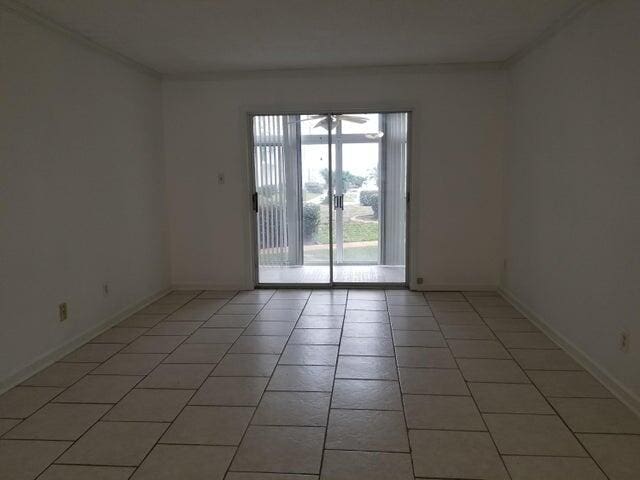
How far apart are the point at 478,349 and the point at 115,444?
2387 millimetres

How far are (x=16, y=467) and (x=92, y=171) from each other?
91.3 inches

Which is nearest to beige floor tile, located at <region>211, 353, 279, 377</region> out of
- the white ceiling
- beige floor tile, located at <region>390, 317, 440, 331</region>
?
beige floor tile, located at <region>390, 317, 440, 331</region>

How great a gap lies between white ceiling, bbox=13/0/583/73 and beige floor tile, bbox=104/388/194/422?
2380 mm

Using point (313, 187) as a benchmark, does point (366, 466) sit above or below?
below

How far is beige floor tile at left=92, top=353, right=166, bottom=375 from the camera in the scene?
3.05 metres

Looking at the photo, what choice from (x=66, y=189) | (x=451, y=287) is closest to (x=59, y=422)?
(x=66, y=189)

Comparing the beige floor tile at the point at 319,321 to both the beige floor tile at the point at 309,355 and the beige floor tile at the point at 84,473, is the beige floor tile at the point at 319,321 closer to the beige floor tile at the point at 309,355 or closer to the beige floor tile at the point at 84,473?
the beige floor tile at the point at 309,355

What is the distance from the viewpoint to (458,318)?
4098 millimetres

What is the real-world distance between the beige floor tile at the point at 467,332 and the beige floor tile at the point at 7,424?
9.19 ft

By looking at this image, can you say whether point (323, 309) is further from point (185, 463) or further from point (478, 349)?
point (185, 463)

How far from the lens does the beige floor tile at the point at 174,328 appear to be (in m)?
3.82

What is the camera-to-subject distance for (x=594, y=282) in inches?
114

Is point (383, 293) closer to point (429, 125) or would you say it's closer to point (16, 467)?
point (429, 125)

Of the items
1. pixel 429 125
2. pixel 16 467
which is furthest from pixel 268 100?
pixel 16 467
